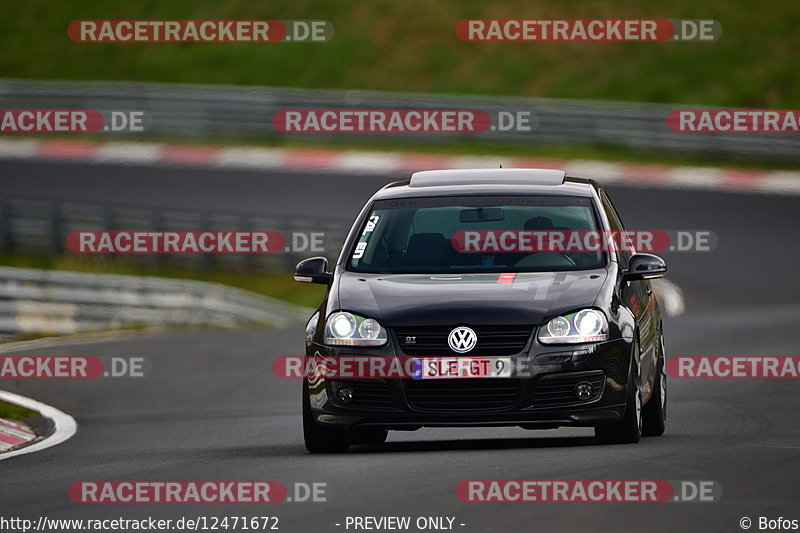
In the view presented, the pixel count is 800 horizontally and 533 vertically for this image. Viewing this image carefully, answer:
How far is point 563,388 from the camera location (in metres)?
9.99

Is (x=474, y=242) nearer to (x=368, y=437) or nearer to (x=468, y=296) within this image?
(x=468, y=296)

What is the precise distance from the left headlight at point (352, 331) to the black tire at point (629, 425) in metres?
1.43

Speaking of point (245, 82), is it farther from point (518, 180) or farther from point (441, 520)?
point (441, 520)

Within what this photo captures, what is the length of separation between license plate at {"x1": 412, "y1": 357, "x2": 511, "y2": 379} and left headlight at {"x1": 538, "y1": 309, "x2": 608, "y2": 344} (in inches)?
10.5

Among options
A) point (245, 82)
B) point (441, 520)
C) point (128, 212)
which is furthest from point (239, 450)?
point (245, 82)

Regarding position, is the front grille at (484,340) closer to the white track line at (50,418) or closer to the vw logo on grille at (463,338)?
the vw logo on grille at (463,338)

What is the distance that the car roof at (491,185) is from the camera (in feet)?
37.0

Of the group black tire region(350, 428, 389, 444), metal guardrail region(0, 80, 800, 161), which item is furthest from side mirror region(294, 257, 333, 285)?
metal guardrail region(0, 80, 800, 161)

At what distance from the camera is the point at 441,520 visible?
7.79m

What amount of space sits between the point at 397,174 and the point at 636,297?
23.3 m
